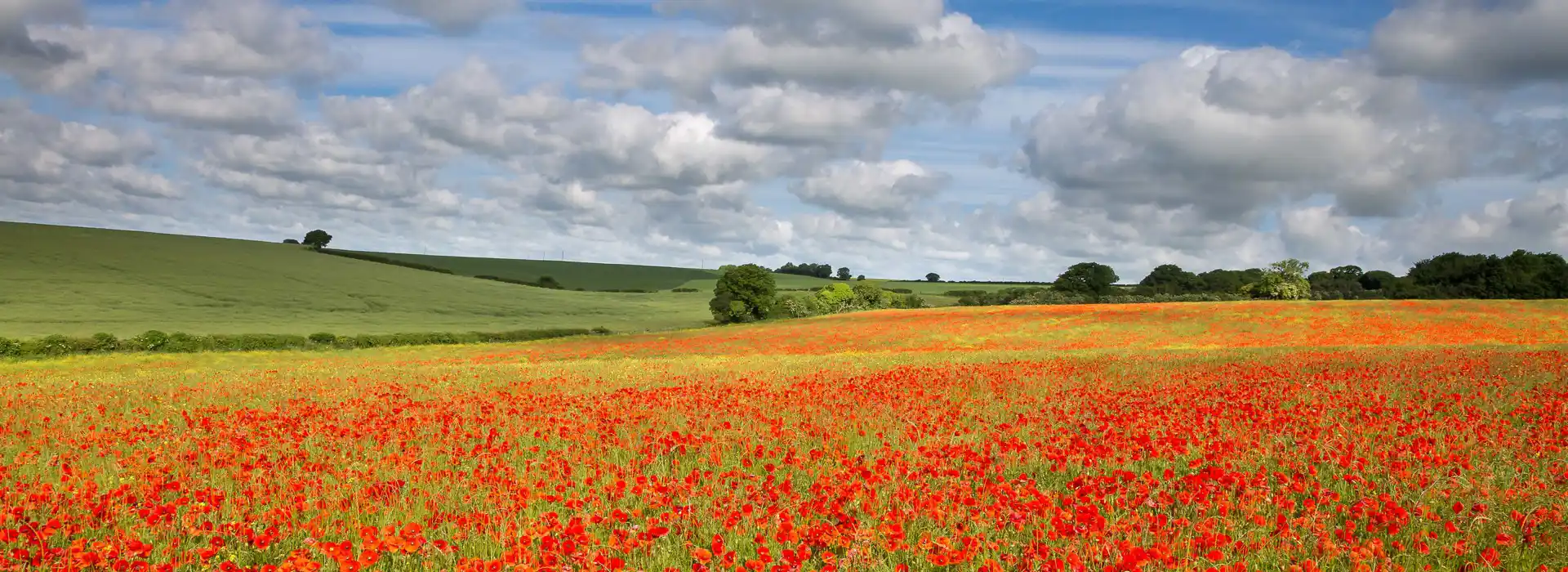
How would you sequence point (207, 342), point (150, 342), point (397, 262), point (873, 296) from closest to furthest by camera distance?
point (150, 342) → point (207, 342) → point (873, 296) → point (397, 262)

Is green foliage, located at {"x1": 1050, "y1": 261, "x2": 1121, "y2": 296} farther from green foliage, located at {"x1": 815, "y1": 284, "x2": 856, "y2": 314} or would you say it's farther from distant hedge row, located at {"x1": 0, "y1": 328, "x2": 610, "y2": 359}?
distant hedge row, located at {"x1": 0, "y1": 328, "x2": 610, "y2": 359}

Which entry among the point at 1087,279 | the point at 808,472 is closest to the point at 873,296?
the point at 1087,279

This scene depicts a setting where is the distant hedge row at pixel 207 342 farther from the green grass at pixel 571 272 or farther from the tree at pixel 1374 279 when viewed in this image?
the tree at pixel 1374 279

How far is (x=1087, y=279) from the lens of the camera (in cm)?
12331

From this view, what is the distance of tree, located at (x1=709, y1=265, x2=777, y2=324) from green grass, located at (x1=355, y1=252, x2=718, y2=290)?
2053 inches

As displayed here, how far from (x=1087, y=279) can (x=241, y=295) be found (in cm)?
10213

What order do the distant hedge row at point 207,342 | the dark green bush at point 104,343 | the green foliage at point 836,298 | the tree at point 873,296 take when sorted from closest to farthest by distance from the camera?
the distant hedge row at point 207,342 → the dark green bush at point 104,343 → the green foliage at point 836,298 → the tree at point 873,296

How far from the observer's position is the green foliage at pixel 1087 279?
122 m

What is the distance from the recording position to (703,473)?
8.52 meters

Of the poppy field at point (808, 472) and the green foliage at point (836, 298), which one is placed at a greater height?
the green foliage at point (836, 298)

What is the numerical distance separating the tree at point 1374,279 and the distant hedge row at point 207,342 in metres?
138

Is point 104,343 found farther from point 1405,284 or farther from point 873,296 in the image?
point 1405,284

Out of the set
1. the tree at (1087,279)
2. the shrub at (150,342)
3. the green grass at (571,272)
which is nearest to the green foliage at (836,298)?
the tree at (1087,279)

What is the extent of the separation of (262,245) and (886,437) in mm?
128812
